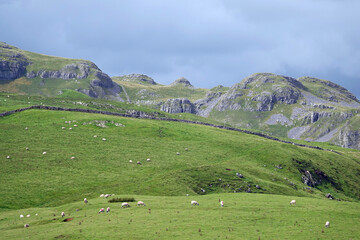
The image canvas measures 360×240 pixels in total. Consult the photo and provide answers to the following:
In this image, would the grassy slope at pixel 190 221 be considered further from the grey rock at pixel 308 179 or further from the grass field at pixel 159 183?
the grey rock at pixel 308 179

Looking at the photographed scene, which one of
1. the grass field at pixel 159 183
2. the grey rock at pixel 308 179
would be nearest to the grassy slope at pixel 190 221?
the grass field at pixel 159 183

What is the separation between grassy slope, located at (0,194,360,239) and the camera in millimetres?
37938

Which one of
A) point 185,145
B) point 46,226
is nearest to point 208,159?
point 185,145

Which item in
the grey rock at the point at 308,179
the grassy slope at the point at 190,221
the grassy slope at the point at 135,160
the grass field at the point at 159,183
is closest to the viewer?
the grassy slope at the point at 190,221

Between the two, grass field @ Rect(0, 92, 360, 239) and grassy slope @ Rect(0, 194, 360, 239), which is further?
grass field @ Rect(0, 92, 360, 239)

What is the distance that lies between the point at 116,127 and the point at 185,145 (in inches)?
1087

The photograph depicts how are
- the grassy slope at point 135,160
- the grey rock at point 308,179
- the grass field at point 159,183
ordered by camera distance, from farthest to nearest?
the grey rock at point 308,179 → the grassy slope at point 135,160 → the grass field at point 159,183

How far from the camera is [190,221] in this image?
42.1 metres

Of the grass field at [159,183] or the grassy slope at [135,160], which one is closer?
the grass field at [159,183]

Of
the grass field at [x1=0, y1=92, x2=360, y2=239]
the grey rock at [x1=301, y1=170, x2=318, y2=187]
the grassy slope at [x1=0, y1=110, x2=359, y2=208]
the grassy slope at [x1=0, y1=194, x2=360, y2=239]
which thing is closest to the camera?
the grassy slope at [x1=0, y1=194, x2=360, y2=239]

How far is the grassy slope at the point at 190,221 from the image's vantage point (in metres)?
37.9

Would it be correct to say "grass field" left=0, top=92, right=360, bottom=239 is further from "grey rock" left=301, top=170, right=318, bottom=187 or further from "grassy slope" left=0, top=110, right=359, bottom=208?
"grey rock" left=301, top=170, right=318, bottom=187

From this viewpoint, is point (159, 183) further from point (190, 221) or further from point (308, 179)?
point (308, 179)

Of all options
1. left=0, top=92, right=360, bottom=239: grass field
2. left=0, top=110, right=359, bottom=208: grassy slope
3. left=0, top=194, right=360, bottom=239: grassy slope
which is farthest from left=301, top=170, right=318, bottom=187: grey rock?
left=0, top=194, right=360, bottom=239: grassy slope
